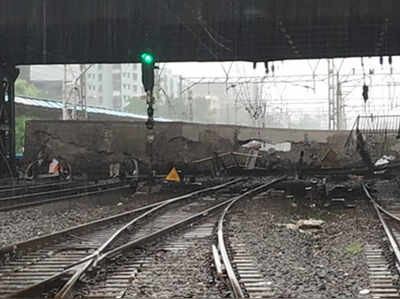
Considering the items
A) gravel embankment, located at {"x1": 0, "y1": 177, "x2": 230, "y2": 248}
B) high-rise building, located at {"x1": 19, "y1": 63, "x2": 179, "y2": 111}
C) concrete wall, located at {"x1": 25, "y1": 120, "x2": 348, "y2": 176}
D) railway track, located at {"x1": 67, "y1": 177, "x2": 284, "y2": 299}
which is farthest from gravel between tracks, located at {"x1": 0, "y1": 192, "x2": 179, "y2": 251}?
high-rise building, located at {"x1": 19, "y1": 63, "x2": 179, "y2": 111}

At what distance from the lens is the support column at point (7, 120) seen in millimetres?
21469

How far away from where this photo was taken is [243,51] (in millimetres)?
20312

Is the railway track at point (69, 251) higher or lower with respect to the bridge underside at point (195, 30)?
lower

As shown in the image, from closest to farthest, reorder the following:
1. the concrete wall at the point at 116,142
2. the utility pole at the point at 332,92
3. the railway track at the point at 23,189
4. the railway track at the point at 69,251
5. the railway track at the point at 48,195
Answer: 1. the railway track at the point at 69,251
2. the railway track at the point at 48,195
3. the railway track at the point at 23,189
4. the concrete wall at the point at 116,142
5. the utility pole at the point at 332,92

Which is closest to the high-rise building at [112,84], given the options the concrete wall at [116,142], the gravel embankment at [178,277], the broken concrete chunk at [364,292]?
the concrete wall at [116,142]

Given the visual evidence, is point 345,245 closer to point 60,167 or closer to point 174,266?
point 174,266

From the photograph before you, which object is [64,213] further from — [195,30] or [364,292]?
[364,292]

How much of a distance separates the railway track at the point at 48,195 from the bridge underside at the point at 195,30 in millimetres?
5304

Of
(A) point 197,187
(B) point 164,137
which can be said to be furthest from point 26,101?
(A) point 197,187

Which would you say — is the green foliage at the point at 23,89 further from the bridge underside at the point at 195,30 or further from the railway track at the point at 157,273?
the railway track at the point at 157,273

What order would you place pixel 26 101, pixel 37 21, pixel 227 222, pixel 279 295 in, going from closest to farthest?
pixel 279 295 < pixel 227 222 < pixel 37 21 < pixel 26 101

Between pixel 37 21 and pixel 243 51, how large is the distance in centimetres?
795

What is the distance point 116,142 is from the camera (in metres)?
26.0

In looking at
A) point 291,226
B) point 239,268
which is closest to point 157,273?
point 239,268
